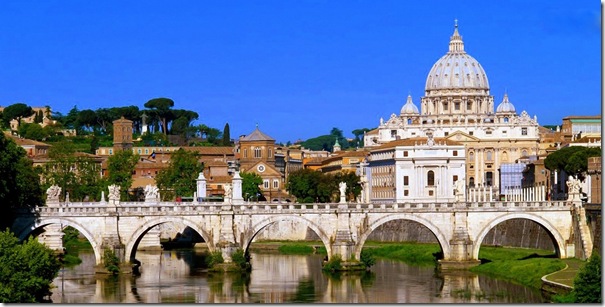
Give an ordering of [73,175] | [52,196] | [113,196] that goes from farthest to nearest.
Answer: [73,175], [52,196], [113,196]

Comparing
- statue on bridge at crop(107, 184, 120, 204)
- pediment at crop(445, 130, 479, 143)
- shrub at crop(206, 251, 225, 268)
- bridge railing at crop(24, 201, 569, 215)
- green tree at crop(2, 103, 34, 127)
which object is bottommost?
shrub at crop(206, 251, 225, 268)

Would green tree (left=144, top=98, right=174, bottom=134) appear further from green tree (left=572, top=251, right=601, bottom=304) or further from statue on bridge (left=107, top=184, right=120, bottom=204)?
green tree (left=572, top=251, right=601, bottom=304)

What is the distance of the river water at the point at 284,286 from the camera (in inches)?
2361

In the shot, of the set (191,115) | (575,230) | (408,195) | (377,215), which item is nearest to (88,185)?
(408,195)

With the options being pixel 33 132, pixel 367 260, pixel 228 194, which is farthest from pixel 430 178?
pixel 33 132

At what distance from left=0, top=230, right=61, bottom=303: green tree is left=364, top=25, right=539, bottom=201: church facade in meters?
65.5

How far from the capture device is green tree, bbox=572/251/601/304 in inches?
1973

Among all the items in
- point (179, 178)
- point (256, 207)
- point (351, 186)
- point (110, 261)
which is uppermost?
point (179, 178)

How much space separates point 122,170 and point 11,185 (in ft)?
145

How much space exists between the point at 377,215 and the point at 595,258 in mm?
20381

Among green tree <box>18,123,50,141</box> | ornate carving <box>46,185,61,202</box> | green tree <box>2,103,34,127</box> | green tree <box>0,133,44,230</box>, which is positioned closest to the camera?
green tree <box>0,133,44,230</box>

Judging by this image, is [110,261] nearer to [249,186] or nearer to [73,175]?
[73,175]

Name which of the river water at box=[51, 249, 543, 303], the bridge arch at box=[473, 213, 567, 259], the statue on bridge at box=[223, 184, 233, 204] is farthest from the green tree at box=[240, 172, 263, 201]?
the bridge arch at box=[473, 213, 567, 259]

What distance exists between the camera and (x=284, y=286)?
214 feet
